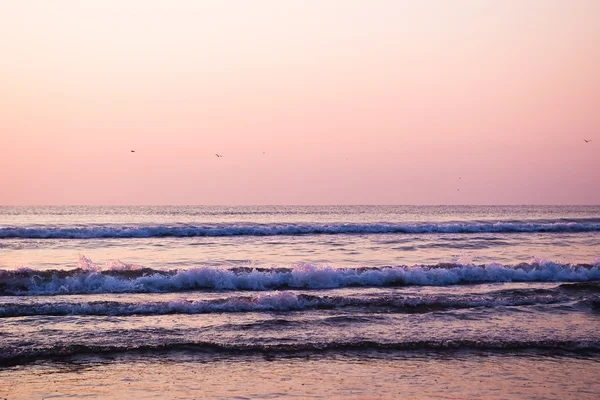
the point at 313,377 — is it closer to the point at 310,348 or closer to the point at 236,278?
the point at 310,348

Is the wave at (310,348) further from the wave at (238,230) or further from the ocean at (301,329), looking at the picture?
the wave at (238,230)

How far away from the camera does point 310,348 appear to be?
11.2 meters

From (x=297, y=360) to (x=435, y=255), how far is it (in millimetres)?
17030

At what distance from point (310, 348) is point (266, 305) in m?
3.87

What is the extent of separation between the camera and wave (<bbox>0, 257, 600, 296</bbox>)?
60.7 ft

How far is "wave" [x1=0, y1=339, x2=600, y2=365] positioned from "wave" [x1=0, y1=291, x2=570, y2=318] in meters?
2.95

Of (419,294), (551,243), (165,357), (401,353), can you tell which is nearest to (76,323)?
(165,357)

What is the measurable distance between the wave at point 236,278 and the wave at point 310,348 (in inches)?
283

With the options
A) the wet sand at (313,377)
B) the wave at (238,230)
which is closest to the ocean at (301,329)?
the wet sand at (313,377)

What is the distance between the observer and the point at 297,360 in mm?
10609

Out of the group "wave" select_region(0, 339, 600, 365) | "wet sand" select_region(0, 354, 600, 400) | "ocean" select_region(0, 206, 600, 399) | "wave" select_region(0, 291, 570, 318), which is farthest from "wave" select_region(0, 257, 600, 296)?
"wet sand" select_region(0, 354, 600, 400)

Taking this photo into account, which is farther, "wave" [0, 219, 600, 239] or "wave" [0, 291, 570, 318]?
"wave" [0, 219, 600, 239]

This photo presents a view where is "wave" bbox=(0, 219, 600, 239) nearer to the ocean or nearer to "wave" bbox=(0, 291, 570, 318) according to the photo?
the ocean

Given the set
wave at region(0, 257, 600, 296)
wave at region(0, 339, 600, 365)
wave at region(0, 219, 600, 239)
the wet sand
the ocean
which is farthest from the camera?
wave at region(0, 219, 600, 239)
